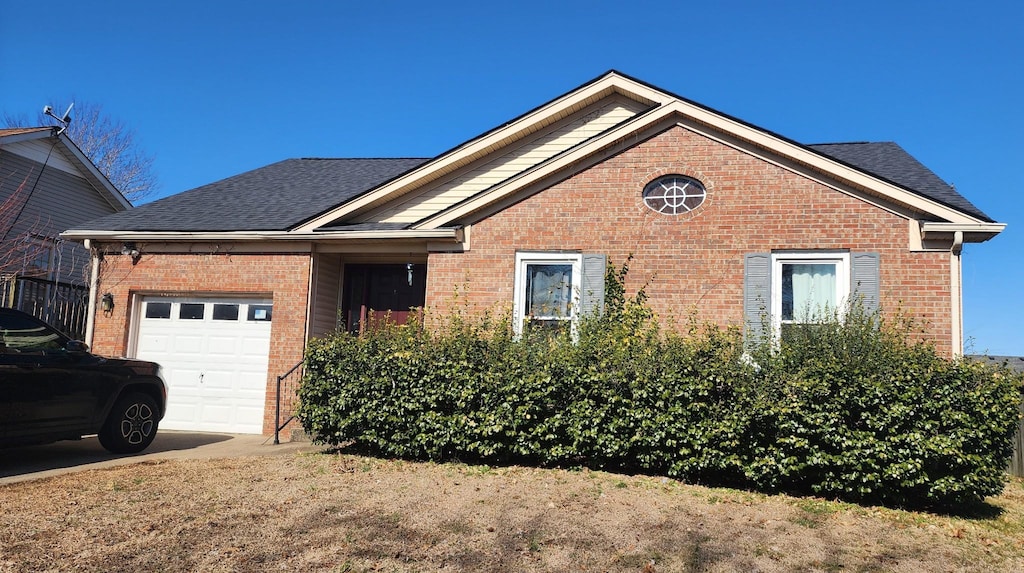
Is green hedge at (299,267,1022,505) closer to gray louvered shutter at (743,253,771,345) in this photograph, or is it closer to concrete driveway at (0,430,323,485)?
gray louvered shutter at (743,253,771,345)

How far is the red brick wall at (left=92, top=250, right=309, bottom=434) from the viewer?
11234mm

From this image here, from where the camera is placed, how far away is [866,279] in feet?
30.3

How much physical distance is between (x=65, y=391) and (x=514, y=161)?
7.43 m

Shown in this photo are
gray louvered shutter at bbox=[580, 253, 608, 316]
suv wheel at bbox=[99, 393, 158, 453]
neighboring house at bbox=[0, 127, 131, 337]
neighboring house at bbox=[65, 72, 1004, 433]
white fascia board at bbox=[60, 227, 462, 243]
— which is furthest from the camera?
neighboring house at bbox=[0, 127, 131, 337]

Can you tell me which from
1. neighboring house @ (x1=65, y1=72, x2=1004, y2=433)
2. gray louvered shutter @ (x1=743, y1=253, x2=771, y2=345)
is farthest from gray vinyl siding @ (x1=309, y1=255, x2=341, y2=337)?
gray louvered shutter @ (x1=743, y1=253, x2=771, y2=345)

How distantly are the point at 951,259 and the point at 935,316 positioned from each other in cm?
80

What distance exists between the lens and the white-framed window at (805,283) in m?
9.41

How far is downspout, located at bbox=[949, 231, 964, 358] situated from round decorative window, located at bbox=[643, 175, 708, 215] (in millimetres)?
3249

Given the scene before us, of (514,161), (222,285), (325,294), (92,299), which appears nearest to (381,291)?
(325,294)

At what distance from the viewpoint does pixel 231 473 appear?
24.7 feet

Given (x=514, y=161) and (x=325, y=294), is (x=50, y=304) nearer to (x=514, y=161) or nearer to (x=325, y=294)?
(x=325, y=294)

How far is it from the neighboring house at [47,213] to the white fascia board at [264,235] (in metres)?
1.97

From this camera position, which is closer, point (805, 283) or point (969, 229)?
point (969, 229)

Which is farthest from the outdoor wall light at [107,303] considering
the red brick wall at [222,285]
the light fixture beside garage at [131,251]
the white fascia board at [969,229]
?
the white fascia board at [969,229]
